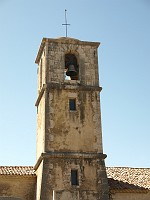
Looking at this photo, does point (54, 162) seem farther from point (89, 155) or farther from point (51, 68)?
point (51, 68)

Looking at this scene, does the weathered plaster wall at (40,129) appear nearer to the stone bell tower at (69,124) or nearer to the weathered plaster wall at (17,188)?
the stone bell tower at (69,124)

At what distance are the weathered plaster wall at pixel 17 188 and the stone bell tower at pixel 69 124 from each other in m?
0.93

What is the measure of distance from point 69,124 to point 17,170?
3.77 m

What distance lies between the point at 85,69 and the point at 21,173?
22.1 feet

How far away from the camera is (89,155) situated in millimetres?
20906

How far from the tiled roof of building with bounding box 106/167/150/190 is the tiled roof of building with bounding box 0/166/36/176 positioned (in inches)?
169

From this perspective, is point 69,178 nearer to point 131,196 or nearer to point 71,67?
point 131,196

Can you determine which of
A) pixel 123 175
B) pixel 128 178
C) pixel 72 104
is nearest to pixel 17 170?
pixel 72 104

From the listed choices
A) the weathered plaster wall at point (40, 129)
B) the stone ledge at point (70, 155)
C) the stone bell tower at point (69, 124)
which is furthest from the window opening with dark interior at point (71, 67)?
the stone ledge at point (70, 155)

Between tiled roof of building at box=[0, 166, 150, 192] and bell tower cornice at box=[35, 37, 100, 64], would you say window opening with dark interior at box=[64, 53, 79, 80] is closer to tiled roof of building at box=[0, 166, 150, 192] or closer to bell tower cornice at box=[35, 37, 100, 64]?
bell tower cornice at box=[35, 37, 100, 64]

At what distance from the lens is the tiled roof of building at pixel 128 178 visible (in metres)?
21.4

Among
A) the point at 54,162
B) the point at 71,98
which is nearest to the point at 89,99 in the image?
the point at 71,98

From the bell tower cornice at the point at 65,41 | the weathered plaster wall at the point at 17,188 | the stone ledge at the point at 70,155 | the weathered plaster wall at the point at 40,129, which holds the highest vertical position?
the bell tower cornice at the point at 65,41

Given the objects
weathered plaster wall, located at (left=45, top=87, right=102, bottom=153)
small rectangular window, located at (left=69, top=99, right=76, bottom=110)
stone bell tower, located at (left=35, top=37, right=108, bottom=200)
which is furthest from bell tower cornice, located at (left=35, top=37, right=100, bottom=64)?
small rectangular window, located at (left=69, top=99, right=76, bottom=110)
